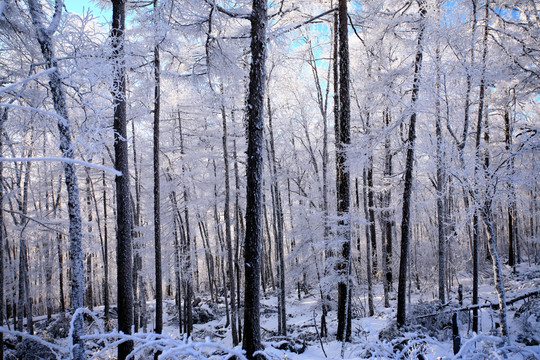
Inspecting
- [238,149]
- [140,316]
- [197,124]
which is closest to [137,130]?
[197,124]

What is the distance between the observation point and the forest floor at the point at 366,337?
1.79 m

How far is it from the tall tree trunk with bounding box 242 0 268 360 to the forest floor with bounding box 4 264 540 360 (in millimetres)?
722

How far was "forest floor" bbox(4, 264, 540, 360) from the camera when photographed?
1.79 metres

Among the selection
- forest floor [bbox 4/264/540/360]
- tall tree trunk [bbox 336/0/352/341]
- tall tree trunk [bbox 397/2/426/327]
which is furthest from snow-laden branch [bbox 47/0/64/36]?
tall tree trunk [bbox 397/2/426/327]

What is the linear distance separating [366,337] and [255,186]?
525 centimetres

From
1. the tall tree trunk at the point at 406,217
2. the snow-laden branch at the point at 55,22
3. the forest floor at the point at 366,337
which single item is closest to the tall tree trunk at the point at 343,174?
the forest floor at the point at 366,337

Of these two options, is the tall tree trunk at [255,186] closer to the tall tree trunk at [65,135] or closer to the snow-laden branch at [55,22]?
the tall tree trunk at [65,135]

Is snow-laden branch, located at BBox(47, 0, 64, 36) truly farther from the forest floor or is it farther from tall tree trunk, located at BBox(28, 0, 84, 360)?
the forest floor

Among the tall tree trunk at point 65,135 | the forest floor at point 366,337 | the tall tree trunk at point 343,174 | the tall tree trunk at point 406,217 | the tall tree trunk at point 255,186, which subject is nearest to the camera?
the forest floor at point 366,337

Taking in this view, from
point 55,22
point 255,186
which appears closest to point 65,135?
point 55,22

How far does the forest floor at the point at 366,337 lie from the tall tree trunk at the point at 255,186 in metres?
0.72

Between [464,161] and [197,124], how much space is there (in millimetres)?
14538

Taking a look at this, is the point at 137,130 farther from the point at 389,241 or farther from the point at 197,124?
the point at 389,241

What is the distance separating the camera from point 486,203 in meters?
6.45
